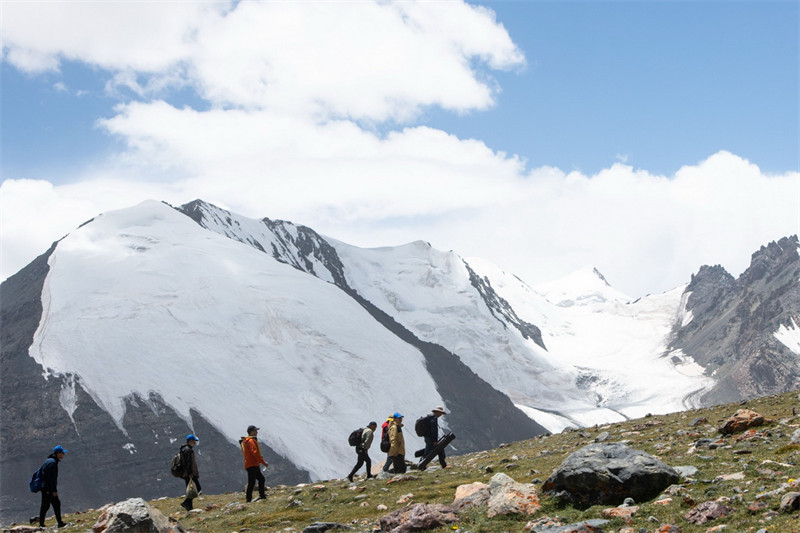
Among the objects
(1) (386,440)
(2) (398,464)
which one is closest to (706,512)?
(2) (398,464)

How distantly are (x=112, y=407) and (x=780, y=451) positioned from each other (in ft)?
349

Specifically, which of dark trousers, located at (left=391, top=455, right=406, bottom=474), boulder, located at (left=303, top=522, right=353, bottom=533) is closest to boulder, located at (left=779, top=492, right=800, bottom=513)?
boulder, located at (left=303, top=522, right=353, bottom=533)

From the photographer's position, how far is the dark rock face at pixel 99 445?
338 feet

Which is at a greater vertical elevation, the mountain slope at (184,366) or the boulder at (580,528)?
the mountain slope at (184,366)

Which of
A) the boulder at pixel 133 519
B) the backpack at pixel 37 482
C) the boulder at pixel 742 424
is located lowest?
the boulder at pixel 742 424

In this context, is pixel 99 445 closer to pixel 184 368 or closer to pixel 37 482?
pixel 184 368

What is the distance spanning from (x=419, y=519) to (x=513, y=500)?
2097 millimetres

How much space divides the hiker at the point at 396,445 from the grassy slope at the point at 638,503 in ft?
4.97

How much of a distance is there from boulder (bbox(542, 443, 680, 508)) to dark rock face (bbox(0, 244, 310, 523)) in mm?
94125

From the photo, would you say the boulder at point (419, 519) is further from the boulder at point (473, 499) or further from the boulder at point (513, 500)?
the boulder at point (513, 500)

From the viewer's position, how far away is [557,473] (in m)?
17.1

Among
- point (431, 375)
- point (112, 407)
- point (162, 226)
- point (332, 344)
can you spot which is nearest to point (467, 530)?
point (112, 407)

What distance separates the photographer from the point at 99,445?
107 metres

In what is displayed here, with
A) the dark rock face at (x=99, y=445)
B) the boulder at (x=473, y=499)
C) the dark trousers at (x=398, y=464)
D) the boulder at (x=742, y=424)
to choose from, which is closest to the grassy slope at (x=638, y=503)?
the boulder at (x=742, y=424)
